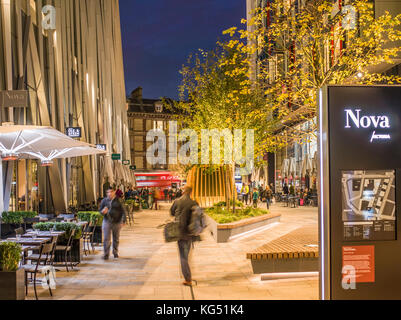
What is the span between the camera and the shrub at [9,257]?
685 cm

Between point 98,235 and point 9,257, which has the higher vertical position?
point 9,257

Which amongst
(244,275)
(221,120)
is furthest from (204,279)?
(221,120)

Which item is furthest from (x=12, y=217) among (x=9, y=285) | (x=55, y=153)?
(x=9, y=285)

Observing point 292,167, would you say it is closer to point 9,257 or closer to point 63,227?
point 63,227

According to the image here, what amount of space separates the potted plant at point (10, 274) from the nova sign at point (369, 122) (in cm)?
500

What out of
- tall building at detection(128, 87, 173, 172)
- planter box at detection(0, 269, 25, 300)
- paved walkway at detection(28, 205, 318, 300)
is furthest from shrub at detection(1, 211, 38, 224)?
tall building at detection(128, 87, 173, 172)

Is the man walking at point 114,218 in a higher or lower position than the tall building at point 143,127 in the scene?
lower

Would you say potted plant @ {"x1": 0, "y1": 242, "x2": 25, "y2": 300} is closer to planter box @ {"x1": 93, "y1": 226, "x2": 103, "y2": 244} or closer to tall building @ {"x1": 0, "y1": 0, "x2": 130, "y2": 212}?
planter box @ {"x1": 93, "y1": 226, "x2": 103, "y2": 244}

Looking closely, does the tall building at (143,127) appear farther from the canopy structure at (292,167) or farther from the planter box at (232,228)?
the planter box at (232,228)

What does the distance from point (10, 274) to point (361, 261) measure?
4803mm

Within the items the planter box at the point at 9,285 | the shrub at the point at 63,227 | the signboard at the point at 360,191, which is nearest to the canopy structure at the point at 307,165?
the shrub at the point at 63,227

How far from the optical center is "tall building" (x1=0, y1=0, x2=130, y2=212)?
57.0ft

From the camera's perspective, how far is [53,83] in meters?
22.0
